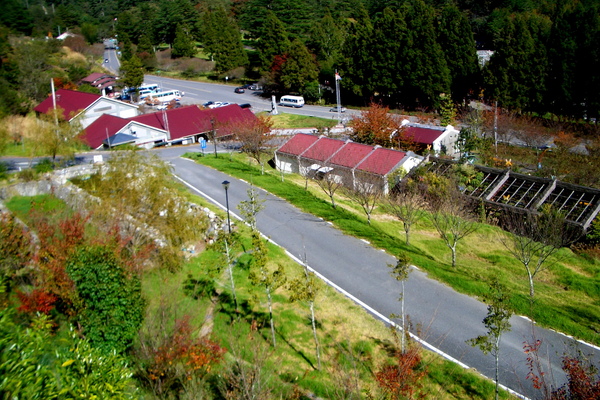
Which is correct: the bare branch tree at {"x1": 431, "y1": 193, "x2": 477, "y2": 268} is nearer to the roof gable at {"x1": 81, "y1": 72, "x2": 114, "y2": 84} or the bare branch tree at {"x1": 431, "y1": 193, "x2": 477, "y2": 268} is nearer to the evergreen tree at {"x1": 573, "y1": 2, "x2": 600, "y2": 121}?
the evergreen tree at {"x1": 573, "y1": 2, "x2": 600, "y2": 121}

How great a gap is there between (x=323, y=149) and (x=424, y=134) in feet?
26.7

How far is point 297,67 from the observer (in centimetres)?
5419

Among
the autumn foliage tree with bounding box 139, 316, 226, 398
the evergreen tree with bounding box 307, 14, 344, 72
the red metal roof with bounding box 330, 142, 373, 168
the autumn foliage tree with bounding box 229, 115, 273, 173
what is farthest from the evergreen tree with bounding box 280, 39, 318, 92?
the autumn foliage tree with bounding box 139, 316, 226, 398

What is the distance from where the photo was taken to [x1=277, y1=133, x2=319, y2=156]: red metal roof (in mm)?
31109

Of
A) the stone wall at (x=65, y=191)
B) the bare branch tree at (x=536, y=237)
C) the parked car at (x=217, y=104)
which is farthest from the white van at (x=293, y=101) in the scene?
the bare branch tree at (x=536, y=237)

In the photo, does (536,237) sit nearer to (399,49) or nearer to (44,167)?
(44,167)

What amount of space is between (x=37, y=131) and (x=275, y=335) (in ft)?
71.0

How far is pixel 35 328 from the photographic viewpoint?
8828 mm

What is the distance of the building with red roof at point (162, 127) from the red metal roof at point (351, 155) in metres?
10.4

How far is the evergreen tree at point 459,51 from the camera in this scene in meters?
45.4

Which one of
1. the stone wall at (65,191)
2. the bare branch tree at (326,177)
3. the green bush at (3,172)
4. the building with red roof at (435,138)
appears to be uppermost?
the stone wall at (65,191)

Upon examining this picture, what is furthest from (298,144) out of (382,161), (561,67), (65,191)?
(561,67)

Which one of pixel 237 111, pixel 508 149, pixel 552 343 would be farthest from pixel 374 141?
pixel 552 343

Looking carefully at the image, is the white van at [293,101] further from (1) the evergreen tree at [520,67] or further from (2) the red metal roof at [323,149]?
(2) the red metal roof at [323,149]
